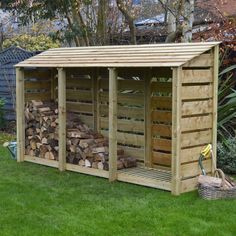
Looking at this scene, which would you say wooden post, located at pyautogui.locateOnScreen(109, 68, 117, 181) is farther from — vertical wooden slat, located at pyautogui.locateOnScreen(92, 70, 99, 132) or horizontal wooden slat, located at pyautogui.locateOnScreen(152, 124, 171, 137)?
vertical wooden slat, located at pyautogui.locateOnScreen(92, 70, 99, 132)

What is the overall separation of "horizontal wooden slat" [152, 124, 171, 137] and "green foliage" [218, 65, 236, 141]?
3.45ft

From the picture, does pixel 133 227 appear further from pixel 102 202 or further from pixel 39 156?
pixel 39 156

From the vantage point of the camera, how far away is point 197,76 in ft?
20.9

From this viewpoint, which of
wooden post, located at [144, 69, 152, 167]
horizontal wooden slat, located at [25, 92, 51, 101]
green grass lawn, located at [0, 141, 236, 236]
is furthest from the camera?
horizontal wooden slat, located at [25, 92, 51, 101]

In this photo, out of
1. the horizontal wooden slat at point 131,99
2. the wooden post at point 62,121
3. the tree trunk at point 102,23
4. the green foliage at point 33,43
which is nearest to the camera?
the horizontal wooden slat at point 131,99

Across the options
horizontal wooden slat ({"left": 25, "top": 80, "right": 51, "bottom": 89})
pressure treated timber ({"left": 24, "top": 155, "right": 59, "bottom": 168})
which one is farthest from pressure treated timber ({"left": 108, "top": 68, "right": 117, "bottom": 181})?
horizontal wooden slat ({"left": 25, "top": 80, "right": 51, "bottom": 89})

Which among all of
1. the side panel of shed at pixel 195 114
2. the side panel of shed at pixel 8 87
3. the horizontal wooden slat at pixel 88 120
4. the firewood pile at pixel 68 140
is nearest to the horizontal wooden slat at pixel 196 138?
the side panel of shed at pixel 195 114

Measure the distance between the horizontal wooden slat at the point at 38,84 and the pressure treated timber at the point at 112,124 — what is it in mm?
2181

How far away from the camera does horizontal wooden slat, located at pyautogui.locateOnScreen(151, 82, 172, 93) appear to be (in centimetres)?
726

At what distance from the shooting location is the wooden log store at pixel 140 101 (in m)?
6.26

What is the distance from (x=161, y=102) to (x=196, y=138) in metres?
1.08

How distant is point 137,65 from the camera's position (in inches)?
253

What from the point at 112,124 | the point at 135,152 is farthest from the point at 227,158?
the point at 112,124

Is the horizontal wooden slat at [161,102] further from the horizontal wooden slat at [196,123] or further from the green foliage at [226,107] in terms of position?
the green foliage at [226,107]
